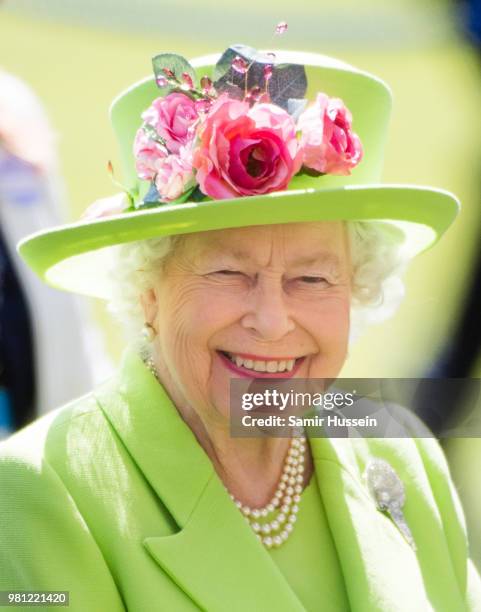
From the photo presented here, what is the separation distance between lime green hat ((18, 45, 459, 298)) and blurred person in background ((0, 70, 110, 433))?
6.14 ft

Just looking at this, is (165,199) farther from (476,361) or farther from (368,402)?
(476,361)

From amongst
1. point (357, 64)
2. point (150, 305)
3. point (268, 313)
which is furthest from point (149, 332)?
point (357, 64)

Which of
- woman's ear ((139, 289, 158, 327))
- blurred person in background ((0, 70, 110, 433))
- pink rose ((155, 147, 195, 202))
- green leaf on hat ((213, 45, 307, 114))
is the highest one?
blurred person in background ((0, 70, 110, 433))

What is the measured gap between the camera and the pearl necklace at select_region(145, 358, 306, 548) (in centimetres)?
227

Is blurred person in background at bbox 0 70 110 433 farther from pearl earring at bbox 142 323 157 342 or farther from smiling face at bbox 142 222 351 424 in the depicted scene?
smiling face at bbox 142 222 351 424

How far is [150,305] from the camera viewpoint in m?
2.36

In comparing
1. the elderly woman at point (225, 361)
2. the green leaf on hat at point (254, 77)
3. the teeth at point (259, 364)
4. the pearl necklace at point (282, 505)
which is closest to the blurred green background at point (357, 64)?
the pearl necklace at point (282, 505)

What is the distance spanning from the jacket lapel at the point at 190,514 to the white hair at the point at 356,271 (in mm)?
187

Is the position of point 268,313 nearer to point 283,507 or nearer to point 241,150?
point 241,150

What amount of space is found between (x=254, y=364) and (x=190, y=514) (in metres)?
0.36

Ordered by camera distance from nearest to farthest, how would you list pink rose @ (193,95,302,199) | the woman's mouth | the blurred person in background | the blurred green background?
pink rose @ (193,95,302,199) < the woman's mouth < the blurred person in background < the blurred green background

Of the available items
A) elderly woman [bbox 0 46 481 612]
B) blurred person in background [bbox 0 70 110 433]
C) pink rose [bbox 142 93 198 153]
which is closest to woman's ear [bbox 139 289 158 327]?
elderly woman [bbox 0 46 481 612]

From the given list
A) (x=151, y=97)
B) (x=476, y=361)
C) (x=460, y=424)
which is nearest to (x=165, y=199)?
(x=151, y=97)

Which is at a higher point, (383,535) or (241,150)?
(241,150)
